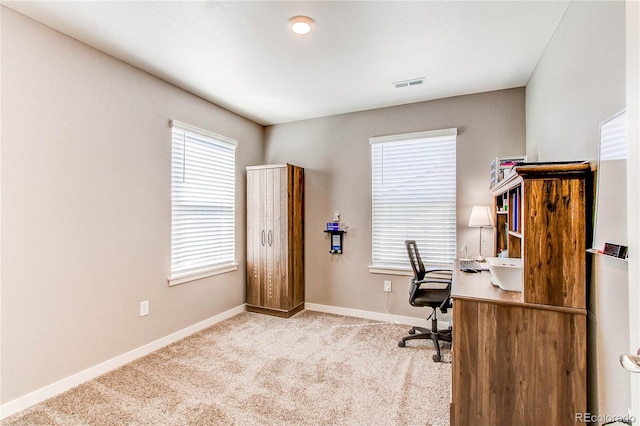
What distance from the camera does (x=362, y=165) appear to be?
12.8 feet

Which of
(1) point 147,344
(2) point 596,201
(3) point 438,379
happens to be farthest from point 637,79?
(1) point 147,344

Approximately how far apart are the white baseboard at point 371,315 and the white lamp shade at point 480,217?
46.9 inches

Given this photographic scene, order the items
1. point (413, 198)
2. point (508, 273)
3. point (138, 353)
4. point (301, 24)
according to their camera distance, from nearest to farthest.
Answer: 1. point (508, 273)
2. point (301, 24)
3. point (138, 353)
4. point (413, 198)

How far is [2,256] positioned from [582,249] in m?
3.29

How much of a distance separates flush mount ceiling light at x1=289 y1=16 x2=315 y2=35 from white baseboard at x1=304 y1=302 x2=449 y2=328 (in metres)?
3.07

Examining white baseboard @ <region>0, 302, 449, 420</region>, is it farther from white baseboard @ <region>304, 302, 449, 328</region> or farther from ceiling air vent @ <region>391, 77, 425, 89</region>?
ceiling air vent @ <region>391, 77, 425, 89</region>

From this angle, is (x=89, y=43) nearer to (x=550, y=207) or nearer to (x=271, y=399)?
(x=271, y=399)

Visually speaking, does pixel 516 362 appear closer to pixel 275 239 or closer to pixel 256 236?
pixel 275 239

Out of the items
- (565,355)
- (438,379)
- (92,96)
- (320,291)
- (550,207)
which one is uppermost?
(92,96)

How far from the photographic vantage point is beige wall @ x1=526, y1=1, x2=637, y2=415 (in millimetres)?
1263

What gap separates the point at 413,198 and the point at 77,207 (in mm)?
3202

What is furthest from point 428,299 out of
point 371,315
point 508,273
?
point 508,273

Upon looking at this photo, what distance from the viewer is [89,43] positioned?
7.86 ft

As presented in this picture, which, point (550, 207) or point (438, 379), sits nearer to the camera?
point (550, 207)
